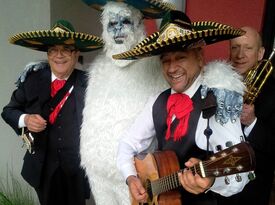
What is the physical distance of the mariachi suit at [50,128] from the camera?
6.72ft

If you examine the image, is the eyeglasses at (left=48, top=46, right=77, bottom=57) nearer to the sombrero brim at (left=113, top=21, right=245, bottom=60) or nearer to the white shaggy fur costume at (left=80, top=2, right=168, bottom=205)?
the white shaggy fur costume at (left=80, top=2, right=168, bottom=205)

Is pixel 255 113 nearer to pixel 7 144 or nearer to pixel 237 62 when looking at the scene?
pixel 237 62

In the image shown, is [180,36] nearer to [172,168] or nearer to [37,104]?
[172,168]

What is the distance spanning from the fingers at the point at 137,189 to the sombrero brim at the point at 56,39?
86 centimetres

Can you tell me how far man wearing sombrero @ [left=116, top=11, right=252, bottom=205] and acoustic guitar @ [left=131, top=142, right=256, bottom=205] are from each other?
0.01m

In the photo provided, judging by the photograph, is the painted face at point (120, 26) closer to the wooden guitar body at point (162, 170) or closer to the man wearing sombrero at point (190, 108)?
the man wearing sombrero at point (190, 108)

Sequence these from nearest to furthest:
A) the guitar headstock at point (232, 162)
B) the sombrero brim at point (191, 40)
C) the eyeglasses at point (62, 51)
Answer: the guitar headstock at point (232, 162) → the sombrero brim at point (191, 40) → the eyeglasses at point (62, 51)

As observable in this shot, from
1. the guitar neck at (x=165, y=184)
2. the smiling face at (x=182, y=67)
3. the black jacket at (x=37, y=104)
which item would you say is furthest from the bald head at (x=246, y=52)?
the black jacket at (x=37, y=104)

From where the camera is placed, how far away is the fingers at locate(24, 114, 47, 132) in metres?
1.93

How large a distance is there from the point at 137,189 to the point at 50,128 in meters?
0.76

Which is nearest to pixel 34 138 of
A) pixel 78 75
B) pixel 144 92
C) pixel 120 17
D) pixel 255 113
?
pixel 78 75

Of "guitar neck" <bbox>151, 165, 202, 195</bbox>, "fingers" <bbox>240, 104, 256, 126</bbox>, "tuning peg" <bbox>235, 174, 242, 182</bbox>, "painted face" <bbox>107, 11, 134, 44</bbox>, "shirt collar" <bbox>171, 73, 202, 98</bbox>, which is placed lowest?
"guitar neck" <bbox>151, 165, 202, 195</bbox>

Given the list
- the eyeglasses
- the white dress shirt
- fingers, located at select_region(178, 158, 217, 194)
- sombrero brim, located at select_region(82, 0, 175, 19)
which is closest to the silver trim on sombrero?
the eyeglasses

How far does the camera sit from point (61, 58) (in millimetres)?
2006
